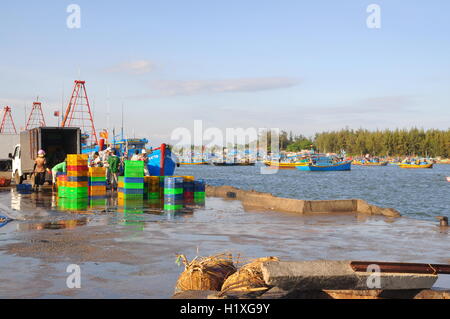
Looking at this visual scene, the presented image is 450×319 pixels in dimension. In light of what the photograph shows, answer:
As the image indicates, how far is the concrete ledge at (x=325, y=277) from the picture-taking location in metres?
5.34

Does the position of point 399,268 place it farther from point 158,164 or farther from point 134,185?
point 158,164

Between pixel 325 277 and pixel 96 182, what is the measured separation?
16.7 metres

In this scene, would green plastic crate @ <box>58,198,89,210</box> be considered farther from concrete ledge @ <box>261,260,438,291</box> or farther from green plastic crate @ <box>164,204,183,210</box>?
concrete ledge @ <box>261,260,438,291</box>

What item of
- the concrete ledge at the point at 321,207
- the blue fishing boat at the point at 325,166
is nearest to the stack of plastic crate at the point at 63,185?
the concrete ledge at the point at 321,207

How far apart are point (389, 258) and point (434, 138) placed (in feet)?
586

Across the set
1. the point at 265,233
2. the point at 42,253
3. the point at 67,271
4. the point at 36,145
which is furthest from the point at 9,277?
the point at 36,145

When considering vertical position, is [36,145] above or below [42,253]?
above

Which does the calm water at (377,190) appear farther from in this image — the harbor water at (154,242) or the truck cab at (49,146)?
the truck cab at (49,146)

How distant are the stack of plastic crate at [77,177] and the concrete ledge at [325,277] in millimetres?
15624

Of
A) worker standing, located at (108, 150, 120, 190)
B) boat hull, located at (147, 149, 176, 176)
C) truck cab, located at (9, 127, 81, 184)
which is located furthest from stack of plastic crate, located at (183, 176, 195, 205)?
boat hull, located at (147, 149, 176, 176)

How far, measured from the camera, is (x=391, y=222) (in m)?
15.1

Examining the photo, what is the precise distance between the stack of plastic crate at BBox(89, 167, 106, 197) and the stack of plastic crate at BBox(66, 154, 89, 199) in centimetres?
31

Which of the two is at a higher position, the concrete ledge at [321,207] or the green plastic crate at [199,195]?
the green plastic crate at [199,195]
